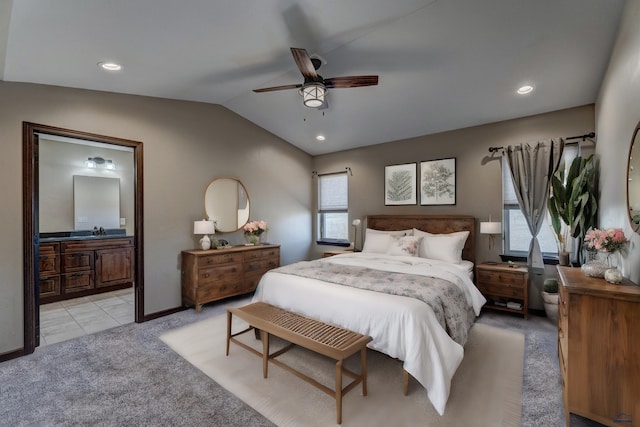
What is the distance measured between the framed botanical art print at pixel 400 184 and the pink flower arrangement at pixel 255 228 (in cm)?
229

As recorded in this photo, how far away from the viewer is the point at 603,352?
169 centimetres

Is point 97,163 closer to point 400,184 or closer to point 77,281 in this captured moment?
point 77,281

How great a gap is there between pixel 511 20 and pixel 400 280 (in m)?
2.46

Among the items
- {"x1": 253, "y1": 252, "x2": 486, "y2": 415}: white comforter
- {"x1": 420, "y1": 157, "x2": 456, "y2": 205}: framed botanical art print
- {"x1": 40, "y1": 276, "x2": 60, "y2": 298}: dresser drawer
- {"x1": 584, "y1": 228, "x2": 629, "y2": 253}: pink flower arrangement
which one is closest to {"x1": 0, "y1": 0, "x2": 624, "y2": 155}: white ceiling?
{"x1": 420, "y1": 157, "x2": 456, "y2": 205}: framed botanical art print

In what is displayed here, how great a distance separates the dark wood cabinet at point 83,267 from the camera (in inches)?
173

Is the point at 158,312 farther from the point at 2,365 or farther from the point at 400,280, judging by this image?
the point at 400,280

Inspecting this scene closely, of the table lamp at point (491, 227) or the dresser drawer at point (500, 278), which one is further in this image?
the table lamp at point (491, 227)

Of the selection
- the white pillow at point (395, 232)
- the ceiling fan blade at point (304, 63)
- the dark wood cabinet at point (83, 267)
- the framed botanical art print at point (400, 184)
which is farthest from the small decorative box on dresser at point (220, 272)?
the ceiling fan blade at point (304, 63)

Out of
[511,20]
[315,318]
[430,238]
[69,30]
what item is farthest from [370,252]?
[69,30]

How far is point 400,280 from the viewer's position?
2748mm

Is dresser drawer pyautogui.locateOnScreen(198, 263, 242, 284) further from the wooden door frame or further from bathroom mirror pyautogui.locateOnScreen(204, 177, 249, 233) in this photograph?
the wooden door frame

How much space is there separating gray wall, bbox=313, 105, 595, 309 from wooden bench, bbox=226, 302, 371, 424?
3.03m

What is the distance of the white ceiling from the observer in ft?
7.12

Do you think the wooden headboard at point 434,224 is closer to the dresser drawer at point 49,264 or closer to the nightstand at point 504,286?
the nightstand at point 504,286
